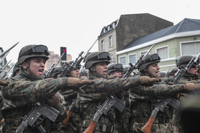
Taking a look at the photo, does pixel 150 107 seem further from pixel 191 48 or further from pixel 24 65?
pixel 191 48

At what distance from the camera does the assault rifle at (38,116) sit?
2.91m

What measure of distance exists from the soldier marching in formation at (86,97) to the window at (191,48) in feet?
40.2

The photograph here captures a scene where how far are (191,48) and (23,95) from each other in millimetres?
17650

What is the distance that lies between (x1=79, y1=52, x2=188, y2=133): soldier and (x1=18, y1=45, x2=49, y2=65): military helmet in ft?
4.52

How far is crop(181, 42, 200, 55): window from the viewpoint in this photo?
17.0 metres

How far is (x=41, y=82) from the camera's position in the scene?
2.68 metres

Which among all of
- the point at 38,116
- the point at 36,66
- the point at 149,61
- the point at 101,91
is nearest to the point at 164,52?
the point at 149,61

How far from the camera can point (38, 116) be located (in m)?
2.97

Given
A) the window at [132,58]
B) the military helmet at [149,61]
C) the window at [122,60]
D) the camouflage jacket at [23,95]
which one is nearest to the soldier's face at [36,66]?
the camouflage jacket at [23,95]

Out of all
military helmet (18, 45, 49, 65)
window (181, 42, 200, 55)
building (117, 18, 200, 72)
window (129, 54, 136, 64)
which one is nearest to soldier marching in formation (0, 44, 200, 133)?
military helmet (18, 45, 49, 65)

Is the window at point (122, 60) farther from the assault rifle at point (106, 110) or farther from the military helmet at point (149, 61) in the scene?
the assault rifle at point (106, 110)

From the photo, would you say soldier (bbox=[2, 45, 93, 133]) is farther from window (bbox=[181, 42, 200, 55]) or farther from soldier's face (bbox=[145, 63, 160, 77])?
window (bbox=[181, 42, 200, 55])

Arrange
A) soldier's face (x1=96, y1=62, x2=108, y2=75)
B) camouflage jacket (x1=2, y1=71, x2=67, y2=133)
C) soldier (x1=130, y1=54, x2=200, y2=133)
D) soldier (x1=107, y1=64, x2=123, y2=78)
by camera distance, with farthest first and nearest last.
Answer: soldier (x1=107, y1=64, x2=123, y2=78) → soldier's face (x1=96, y1=62, x2=108, y2=75) → soldier (x1=130, y1=54, x2=200, y2=133) → camouflage jacket (x1=2, y1=71, x2=67, y2=133)

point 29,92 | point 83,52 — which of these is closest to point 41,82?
point 29,92
